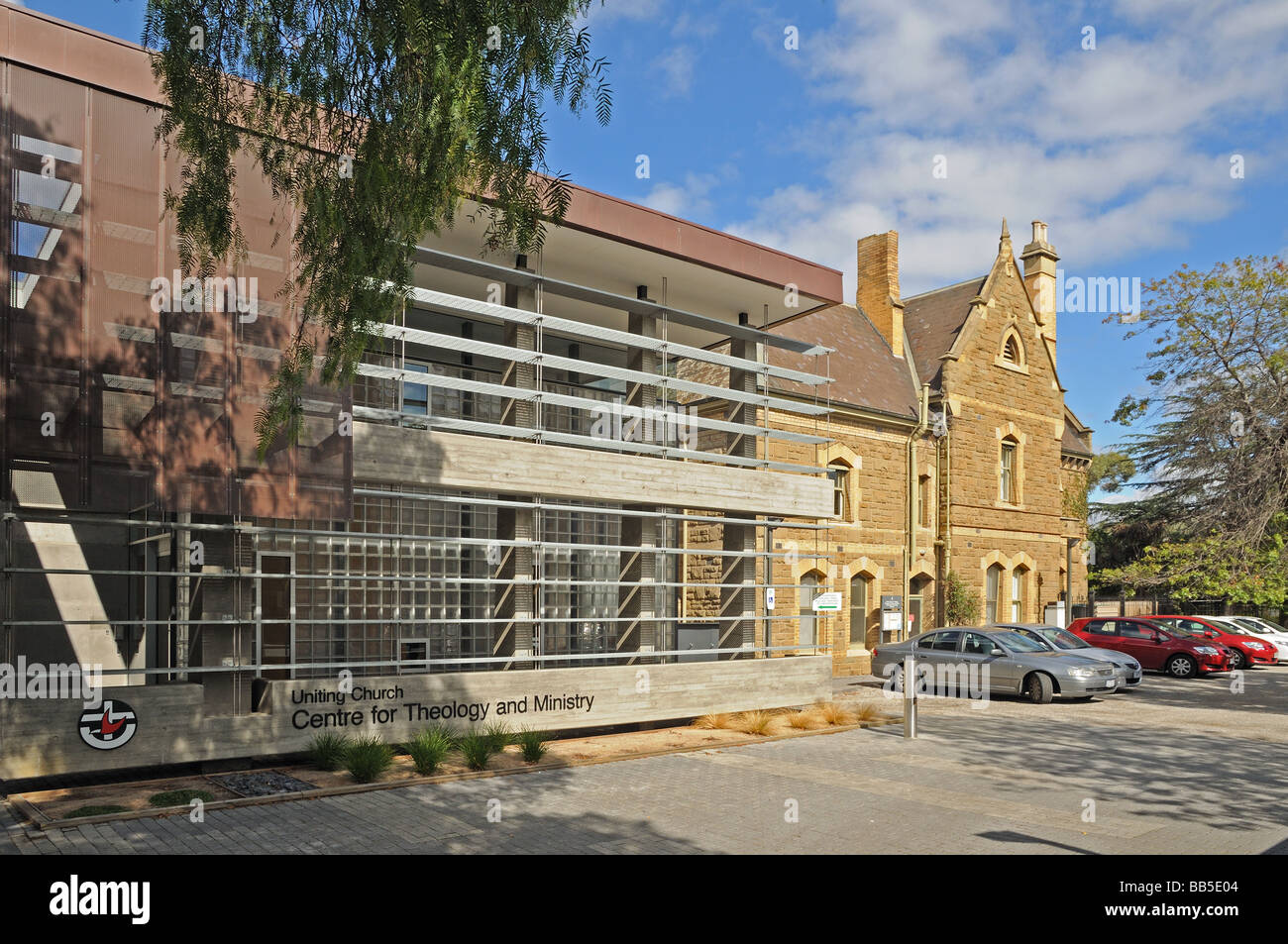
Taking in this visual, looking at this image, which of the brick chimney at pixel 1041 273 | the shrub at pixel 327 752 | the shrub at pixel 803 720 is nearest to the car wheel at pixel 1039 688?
the shrub at pixel 803 720

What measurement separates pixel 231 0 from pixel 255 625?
6.63 meters

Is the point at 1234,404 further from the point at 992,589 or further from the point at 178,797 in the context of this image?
the point at 178,797

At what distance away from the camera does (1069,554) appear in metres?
33.8

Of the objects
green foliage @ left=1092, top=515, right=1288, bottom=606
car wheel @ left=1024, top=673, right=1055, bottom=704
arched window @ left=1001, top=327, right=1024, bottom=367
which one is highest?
arched window @ left=1001, top=327, right=1024, bottom=367

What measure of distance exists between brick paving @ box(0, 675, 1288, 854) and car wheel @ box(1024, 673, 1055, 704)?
220 inches

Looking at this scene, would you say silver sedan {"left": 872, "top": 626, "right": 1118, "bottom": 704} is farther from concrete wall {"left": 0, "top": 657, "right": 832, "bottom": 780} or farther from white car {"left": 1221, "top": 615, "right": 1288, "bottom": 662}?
white car {"left": 1221, "top": 615, "right": 1288, "bottom": 662}

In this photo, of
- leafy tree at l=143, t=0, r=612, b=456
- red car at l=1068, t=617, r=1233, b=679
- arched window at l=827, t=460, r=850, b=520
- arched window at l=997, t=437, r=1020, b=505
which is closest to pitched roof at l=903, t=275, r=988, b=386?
arched window at l=997, t=437, r=1020, b=505

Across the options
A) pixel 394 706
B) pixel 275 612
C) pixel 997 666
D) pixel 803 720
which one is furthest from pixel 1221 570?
pixel 275 612

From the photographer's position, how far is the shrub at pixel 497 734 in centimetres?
1213

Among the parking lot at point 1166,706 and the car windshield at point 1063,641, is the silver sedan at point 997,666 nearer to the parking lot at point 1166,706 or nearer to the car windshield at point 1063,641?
the parking lot at point 1166,706

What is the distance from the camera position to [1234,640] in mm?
30141

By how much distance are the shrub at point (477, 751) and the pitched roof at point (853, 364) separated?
14.3 meters

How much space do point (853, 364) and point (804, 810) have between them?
19.6m

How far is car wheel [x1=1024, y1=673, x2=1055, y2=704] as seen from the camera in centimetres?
2006
